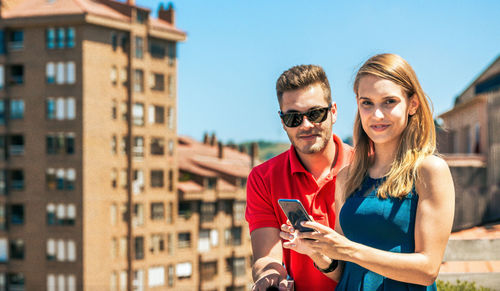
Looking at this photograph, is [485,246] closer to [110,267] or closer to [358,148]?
[358,148]

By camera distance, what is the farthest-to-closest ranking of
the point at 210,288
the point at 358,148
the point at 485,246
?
the point at 210,288 → the point at 485,246 → the point at 358,148

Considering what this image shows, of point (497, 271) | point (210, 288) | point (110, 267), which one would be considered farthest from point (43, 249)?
point (497, 271)

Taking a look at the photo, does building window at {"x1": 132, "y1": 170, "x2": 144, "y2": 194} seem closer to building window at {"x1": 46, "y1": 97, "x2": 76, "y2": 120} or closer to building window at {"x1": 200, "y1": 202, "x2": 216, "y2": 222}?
building window at {"x1": 200, "y1": 202, "x2": 216, "y2": 222}

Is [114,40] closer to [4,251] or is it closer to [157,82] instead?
[157,82]

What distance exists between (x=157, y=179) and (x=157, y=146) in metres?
3.17

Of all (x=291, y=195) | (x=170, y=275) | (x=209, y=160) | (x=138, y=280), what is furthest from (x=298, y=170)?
(x=209, y=160)

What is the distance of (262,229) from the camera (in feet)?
14.5

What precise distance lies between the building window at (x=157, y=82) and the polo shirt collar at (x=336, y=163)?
180 ft

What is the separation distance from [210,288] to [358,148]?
2375 inches

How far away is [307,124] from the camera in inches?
176

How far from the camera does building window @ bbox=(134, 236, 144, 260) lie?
56469 millimetres

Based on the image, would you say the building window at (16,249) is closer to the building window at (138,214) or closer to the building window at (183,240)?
the building window at (138,214)

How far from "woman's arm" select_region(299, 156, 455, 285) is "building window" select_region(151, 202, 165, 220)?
56059 millimetres

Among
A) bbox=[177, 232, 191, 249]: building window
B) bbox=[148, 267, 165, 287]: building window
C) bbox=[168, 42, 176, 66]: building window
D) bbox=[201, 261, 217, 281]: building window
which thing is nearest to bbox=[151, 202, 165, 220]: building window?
bbox=[177, 232, 191, 249]: building window
